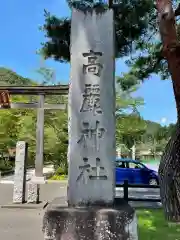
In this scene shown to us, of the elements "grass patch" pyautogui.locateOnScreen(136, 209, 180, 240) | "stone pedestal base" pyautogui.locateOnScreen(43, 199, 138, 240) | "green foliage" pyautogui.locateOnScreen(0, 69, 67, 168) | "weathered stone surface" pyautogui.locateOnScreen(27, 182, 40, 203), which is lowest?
"grass patch" pyautogui.locateOnScreen(136, 209, 180, 240)

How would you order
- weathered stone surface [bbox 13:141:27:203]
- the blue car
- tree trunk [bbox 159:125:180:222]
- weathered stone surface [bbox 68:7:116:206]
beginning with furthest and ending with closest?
the blue car → weathered stone surface [bbox 13:141:27:203] → tree trunk [bbox 159:125:180:222] → weathered stone surface [bbox 68:7:116:206]

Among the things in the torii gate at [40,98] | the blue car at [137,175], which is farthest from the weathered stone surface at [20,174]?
the blue car at [137,175]

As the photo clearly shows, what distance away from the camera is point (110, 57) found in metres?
4.51

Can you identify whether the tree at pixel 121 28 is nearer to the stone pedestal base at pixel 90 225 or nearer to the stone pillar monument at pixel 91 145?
the stone pillar monument at pixel 91 145

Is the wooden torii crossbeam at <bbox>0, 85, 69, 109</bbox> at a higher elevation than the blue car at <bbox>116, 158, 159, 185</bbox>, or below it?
higher

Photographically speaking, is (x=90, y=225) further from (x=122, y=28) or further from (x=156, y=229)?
(x=122, y=28)

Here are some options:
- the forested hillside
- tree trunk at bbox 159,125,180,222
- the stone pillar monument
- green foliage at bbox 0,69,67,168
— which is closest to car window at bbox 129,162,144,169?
the forested hillside

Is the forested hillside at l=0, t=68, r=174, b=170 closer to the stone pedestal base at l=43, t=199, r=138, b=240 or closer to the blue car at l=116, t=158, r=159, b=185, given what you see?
the blue car at l=116, t=158, r=159, b=185

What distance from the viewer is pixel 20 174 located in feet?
38.4

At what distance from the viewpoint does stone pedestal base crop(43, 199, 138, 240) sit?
3842 mm

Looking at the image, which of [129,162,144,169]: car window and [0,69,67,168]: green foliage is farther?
[0,69,67,168]: green foliage

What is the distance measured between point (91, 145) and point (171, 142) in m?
3.65

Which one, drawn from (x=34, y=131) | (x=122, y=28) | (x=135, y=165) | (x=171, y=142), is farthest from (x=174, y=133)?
(x=34, y=131)

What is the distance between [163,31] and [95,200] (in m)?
4.16
